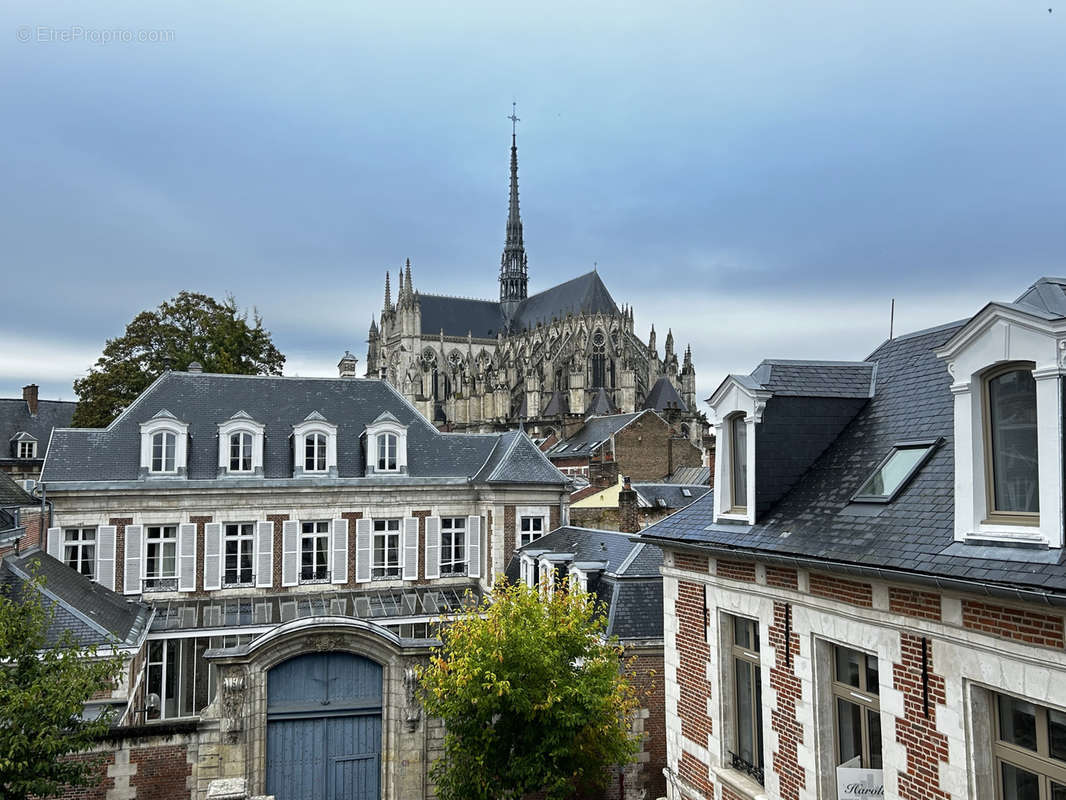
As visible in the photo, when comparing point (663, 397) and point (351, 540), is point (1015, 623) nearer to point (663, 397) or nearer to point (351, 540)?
point (351, 540)

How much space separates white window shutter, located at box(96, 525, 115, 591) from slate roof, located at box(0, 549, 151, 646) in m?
1.33

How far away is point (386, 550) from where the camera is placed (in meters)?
25.6

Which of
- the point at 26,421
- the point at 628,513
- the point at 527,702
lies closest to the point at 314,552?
the point at 628,513

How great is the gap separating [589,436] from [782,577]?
46187mm

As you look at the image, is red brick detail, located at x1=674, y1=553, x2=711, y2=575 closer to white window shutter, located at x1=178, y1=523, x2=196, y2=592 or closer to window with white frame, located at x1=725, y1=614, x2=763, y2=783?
window with white frame, located at x1=725, y1=614, x2=763, y2=783

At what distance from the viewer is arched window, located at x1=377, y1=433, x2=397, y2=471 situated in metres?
26.1

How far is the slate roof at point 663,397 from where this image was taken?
74.1 meters

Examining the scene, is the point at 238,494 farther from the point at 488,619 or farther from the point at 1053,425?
the point at 1053,425

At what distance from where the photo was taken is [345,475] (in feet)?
84.4

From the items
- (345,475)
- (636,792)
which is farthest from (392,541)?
(636,792)

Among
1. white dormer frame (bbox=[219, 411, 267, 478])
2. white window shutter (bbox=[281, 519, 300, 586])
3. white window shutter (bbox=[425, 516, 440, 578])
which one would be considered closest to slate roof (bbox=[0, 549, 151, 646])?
white window shutter (bbox=[281, 519, 300, 586])

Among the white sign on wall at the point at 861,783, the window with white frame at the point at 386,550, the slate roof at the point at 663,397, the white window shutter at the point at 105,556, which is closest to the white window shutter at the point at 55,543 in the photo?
the white window shutter at the point at 105,556

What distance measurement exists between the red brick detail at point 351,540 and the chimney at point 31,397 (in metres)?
41.5

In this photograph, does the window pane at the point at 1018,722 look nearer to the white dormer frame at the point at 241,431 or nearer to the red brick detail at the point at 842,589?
the red brick detail at the point at 842,589
